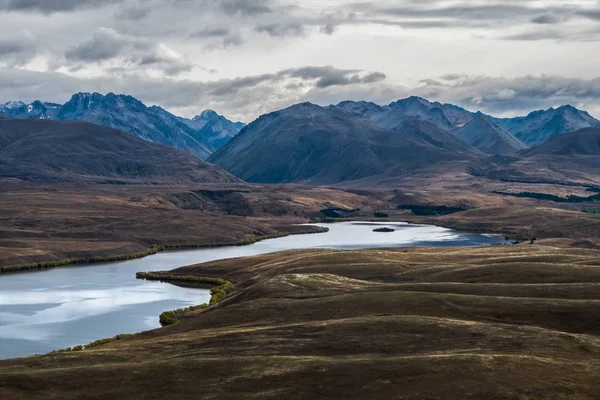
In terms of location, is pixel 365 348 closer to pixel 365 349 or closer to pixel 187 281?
pixel 365 349

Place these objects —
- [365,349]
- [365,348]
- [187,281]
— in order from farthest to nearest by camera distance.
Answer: [187,281] → [365,348] → [365,349]

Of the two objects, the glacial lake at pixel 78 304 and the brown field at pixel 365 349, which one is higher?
the brown field at pixel 365 349

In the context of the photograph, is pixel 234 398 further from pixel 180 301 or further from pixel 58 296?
pixel 58 296

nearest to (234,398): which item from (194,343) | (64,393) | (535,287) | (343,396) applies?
(343,396)

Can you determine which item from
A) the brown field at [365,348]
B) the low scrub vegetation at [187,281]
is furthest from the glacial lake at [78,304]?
the brown field at [365,348]

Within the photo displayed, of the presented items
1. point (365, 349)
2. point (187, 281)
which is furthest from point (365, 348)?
point (187, 281)

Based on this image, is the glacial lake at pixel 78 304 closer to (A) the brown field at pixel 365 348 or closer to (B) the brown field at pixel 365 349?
(A) the brown field at pixel 365 348

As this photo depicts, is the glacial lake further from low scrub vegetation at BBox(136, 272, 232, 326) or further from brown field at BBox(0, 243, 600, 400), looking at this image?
brown field at BBox(0, 243, 600, 400)

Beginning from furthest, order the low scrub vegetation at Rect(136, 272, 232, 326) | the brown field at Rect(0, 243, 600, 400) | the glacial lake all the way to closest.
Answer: the low scrub vegetation at Rect(136, 272, 232, 326) → the glacial lake → the brown field at Rect(0, 243, 600, 400)

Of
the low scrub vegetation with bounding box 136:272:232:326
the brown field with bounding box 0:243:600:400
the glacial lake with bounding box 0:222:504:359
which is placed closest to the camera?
the brown field with bounding box 0:243:600:400

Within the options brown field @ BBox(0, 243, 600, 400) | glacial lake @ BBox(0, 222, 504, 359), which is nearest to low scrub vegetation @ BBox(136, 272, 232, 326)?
glacial lake @ BBox(0, 222, 504, 359)
